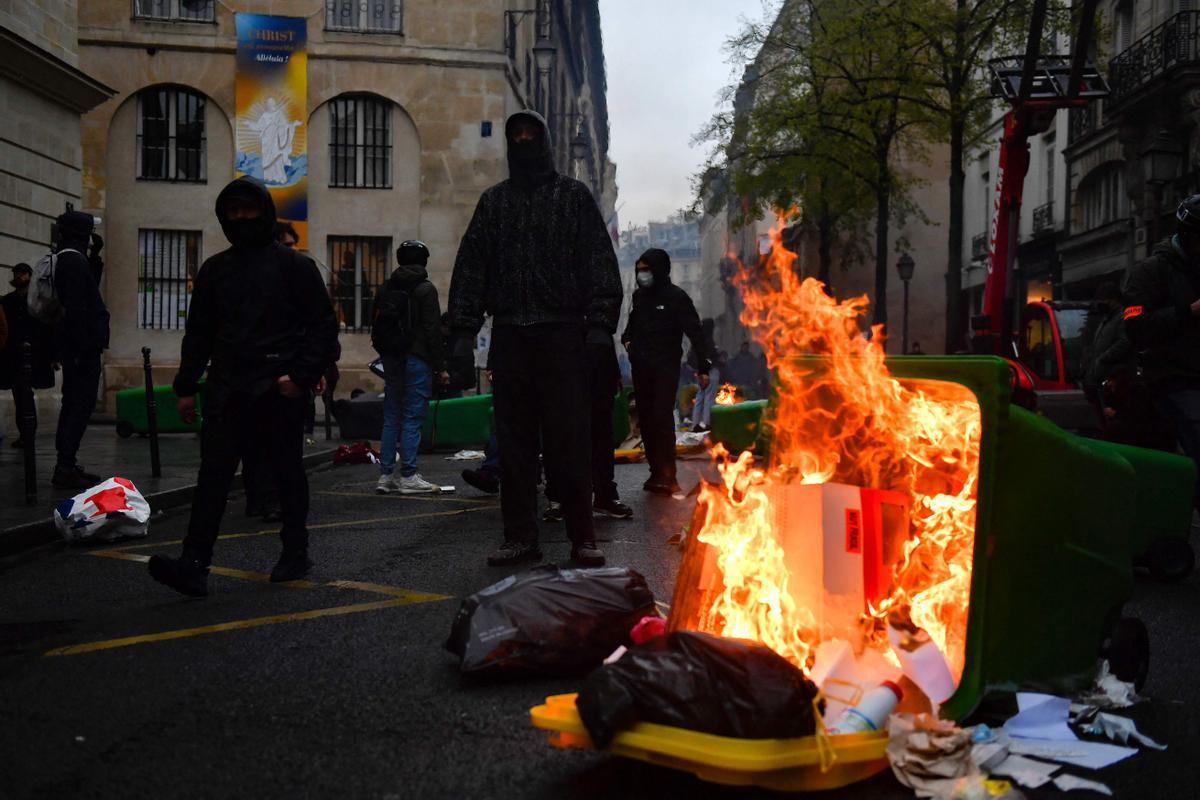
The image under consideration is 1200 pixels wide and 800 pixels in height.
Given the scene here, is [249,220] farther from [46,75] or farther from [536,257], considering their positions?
[46,75]

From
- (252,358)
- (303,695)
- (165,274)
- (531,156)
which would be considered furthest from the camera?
(165,274)

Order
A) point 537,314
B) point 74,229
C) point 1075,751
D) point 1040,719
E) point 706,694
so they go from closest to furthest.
Answer: point 706,694, point 1075,751, point 1040,719, point 537,314, point 74,229

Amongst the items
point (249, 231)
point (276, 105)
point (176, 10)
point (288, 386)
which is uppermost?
point (176, 10)

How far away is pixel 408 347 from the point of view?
30.4 ft

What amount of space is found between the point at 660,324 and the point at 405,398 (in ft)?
7.03

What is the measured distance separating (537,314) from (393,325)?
12.4 ft

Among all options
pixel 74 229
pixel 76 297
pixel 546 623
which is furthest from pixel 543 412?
pixel 74 229

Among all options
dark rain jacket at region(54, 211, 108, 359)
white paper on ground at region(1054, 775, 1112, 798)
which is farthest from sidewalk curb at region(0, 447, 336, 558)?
white paper on ground at region(1054, 775, 1112, 798)

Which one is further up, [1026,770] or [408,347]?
[408,347]

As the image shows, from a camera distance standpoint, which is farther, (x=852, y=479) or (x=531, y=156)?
(x=531, y=156)

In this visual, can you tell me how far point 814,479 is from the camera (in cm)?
357

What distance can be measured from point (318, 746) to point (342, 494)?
687 cm

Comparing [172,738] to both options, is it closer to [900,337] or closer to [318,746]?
[318,746]

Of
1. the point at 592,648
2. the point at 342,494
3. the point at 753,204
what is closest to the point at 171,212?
the point at 753,204
